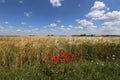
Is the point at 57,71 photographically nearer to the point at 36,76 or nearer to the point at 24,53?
the point at 36,76

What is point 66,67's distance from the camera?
4.30 metres

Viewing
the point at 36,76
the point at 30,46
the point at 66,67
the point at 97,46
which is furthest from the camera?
the point at 97,46

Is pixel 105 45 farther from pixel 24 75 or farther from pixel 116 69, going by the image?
pixel 24 75

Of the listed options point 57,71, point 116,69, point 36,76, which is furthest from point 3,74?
point 116,69

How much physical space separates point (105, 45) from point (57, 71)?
3792 mm

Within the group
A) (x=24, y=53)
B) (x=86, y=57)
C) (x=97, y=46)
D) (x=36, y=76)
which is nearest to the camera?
(x=36, y=76)

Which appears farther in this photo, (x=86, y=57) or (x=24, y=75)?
(x=86, y=57)

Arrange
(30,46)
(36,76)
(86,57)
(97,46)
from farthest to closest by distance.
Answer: (97,46) → (86,57) → (30,46) → (36,76)

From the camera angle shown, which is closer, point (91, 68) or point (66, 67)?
point (66, 67)

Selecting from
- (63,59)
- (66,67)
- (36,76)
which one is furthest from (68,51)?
(36,76)

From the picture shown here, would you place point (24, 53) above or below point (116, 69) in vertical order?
above

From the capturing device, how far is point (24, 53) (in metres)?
5.41

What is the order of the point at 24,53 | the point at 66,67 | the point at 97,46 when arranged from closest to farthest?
1. the point at 66,67
2. the point at 24,53
3. the point at 97,46

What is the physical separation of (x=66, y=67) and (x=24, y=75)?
1079mm
